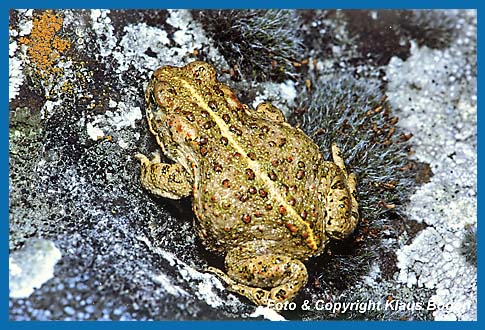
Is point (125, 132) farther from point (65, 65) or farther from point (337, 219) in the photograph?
point (337, 219)

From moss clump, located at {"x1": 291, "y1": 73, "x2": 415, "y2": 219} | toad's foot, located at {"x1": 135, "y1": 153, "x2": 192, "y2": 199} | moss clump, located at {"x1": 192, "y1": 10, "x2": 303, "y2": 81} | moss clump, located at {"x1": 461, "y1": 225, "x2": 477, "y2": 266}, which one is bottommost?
moss clump, located at {"x1": 461, "y1": 225, "x2": 477, "y2": 266}

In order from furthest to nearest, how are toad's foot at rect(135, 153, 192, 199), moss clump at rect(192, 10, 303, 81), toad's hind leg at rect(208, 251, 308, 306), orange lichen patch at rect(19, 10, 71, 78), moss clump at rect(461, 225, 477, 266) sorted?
1. moss clump at rect(192, 10, 303, 81)
2. moss clump at rect(461, 225, 477, 266)
3. orange lichen patch at rect(19, 10, 71, 78)
4. toad's foot at rect(135, 153, 192, 199)
5. toad's hind leg at rect(208, 251, 308, 306)

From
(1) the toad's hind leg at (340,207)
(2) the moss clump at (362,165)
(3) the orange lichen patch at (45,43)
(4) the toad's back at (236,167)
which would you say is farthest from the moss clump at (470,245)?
(3) the orange lichen patch at (45,43)

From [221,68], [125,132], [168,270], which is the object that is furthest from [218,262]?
[221,68]

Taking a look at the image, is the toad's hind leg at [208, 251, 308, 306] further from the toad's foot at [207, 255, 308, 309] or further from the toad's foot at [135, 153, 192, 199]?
the toad's foot at [135, 153, 192, 199]

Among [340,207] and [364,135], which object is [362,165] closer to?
[364,135]

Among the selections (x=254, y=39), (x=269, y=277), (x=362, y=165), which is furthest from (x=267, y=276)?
(x=254, y=39)

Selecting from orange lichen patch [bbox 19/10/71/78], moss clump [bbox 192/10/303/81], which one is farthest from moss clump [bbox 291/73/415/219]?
orange lichen patch [bbox 19/10/71/78]

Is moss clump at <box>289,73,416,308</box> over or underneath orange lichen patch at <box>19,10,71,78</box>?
underneath

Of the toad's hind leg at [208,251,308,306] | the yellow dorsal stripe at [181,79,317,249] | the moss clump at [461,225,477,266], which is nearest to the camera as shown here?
the yellow dorsal stripe at [181,79,317,249]
